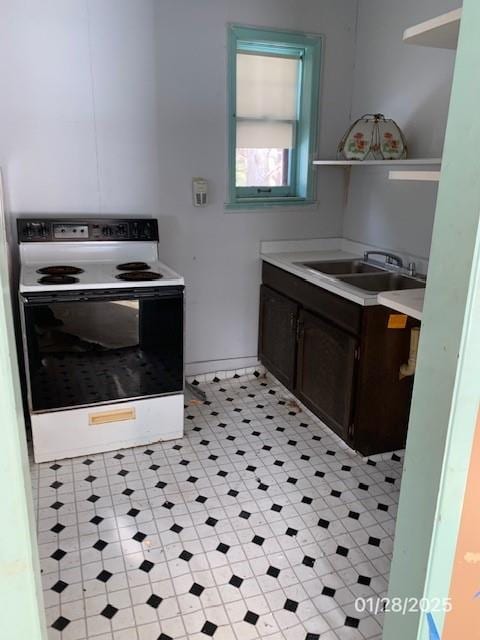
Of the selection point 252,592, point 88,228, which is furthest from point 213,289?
point 252,592

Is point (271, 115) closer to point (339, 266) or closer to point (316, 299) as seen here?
point (339, 266)

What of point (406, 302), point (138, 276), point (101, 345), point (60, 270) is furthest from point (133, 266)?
point (406, 302)

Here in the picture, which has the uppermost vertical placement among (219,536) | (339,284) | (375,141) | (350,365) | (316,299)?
(375,141)

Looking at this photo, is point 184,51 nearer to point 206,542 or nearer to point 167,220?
point 167,220

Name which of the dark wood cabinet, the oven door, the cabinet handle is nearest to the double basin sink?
the dark wood cabinet

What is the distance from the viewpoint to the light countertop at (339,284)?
5.23 ft

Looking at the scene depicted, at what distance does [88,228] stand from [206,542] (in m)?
1.77

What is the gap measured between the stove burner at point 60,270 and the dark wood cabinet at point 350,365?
A: 1.21 meters

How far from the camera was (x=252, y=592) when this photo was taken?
5.98 feet

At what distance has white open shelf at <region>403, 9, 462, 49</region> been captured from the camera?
49.8 inches

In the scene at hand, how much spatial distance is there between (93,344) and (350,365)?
1250 millimetres

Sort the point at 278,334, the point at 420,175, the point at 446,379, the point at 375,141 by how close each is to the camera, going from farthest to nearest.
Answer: the point at 278,334 → the point at 375,141 → the point at 420,175 → the point at 446,379

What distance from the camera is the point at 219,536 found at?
209 cm

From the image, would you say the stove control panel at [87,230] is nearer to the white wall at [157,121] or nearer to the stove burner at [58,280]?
the white wall at [157,121]
